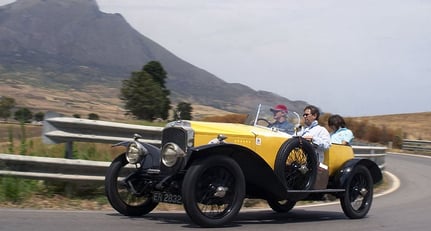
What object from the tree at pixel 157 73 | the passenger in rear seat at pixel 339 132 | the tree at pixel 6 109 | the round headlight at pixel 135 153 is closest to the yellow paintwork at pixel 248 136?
the round headlight at pixel 135 153

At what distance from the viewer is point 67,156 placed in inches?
424

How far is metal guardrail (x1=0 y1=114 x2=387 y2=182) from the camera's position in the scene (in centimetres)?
1013

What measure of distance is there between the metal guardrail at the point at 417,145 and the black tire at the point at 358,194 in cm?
2896

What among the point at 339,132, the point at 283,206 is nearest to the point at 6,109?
the point at 283,206

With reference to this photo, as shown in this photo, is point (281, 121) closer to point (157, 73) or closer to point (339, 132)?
point (339, 132)

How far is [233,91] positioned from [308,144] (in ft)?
529

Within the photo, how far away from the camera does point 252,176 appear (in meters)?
9.18

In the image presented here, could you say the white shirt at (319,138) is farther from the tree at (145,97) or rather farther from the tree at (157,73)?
the tree at (157,73)

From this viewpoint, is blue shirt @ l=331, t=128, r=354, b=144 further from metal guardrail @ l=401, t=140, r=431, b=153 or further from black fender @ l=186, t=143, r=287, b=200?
metal guardrail @ l=401, t=140, r=431, b=153

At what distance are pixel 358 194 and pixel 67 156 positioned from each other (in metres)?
4.45

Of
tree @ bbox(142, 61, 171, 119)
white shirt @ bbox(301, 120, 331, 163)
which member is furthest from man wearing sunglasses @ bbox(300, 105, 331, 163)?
tree @ bbox(142, 61, 171, 119)

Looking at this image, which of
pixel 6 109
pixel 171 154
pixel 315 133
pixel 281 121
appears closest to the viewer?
pixel 171 154

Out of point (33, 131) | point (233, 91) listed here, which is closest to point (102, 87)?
point (233, 91)

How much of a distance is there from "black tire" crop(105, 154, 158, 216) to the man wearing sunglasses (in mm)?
2466
